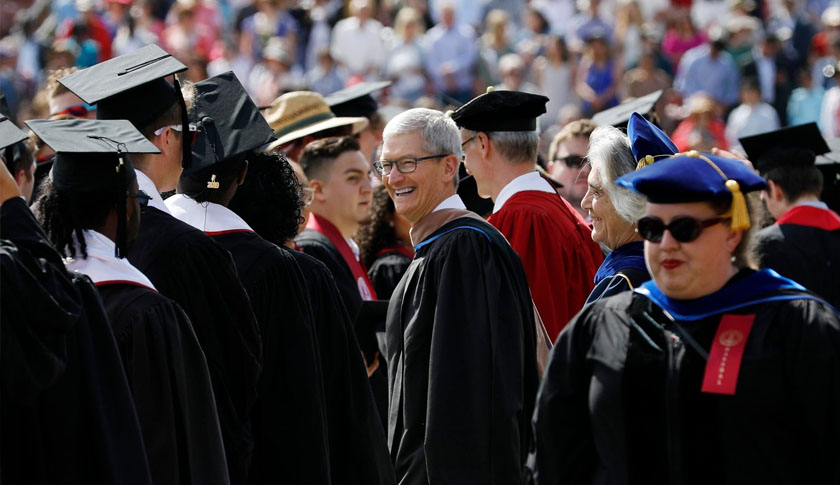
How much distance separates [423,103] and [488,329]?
7203 mm

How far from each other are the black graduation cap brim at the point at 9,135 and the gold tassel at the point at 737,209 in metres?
2.25

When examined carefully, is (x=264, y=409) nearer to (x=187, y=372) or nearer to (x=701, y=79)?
(x=187, y=372)

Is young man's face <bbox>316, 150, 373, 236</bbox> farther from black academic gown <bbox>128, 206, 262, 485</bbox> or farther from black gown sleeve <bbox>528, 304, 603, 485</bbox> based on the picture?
black gown sleeve <bbox>528, 304, 603, 485</bbox>

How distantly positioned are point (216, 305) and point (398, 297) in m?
0.82

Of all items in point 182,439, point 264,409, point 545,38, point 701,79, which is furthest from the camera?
point 545,38

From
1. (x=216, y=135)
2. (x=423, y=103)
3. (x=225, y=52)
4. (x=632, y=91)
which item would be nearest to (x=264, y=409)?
(x=216, y=135)

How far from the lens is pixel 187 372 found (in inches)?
159

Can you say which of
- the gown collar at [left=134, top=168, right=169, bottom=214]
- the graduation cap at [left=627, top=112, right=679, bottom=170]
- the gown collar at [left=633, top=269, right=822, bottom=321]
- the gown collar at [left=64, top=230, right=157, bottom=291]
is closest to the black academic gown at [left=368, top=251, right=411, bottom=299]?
the gown collar at [left=134, top=168, right=169, bottom=214]

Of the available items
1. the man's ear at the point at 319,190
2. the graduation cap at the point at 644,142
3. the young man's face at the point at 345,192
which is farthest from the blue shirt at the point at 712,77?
the graduation cap at the point at 644,142

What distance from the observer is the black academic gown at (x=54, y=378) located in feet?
10.7

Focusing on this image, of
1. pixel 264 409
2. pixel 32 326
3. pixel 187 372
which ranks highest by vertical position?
pixel 32 326

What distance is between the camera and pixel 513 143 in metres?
5.57

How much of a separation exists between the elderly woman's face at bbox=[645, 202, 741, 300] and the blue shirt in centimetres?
1265

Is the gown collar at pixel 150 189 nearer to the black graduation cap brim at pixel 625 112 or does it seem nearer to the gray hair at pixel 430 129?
the gray hair at pixel 430 129
